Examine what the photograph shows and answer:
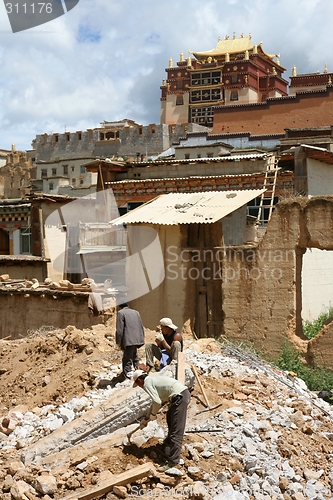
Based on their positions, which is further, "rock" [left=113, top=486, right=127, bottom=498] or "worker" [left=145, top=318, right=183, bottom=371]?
"worker" [left=145, top=318, right=183, bottom=371]

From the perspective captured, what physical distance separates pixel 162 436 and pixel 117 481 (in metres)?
1.04

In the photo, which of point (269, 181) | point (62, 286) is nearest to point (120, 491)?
point (62, 286)

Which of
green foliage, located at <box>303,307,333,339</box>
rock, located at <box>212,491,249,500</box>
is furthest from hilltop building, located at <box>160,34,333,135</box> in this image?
rock, located at <box>212,491,249,500</box>

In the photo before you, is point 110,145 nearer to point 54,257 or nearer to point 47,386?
point 54,257

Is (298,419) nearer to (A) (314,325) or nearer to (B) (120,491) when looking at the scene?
(B) (120,491)

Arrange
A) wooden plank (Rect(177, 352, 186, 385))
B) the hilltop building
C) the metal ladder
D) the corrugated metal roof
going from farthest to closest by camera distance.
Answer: the hilltop building, the metal ladder, the corrugated metal roof, wooden plank (Rect(177, 352, 186, 385))

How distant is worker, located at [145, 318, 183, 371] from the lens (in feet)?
27.7

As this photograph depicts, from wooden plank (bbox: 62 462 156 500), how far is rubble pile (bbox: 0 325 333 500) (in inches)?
0.4

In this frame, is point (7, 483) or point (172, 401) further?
point (172, 401)

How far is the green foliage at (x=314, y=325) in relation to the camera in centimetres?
1235

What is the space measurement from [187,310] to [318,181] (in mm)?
6099

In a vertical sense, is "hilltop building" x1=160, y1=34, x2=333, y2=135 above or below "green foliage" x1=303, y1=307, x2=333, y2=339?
above

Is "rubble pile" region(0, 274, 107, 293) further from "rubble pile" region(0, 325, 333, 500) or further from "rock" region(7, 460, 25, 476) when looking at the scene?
"rock" region(7, 460, 25, 476)

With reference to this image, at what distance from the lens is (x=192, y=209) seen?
42.3ft
